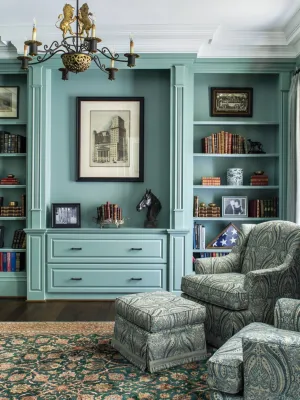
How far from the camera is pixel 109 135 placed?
546cm

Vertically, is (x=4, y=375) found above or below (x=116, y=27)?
below

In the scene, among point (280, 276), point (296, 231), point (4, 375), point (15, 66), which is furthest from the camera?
point (15, 66)

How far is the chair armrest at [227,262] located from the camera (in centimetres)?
406

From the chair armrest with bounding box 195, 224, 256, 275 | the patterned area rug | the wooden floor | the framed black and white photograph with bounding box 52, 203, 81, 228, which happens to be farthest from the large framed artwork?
the patterned area rug

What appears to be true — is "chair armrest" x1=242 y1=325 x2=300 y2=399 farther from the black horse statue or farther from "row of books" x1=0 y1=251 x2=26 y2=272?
"row of books" x1=0 y1=251 x2=26 y2=272

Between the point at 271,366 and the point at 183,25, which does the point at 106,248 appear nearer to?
the point at 183,25

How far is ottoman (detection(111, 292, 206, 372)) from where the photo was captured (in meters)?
3.11

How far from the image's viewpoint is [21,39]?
16.3 ft

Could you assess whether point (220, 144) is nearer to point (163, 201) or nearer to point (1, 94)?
point (163, 201)

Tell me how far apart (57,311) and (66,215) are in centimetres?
109

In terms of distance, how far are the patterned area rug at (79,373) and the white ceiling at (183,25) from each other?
114 inches

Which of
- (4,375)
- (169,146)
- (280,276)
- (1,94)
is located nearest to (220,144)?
(169,146)

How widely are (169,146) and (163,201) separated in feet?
2.11

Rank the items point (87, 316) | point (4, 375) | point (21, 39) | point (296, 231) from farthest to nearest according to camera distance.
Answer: point (21, 39) < point (87, 316) < point (296, 231) < point (4, 375)
